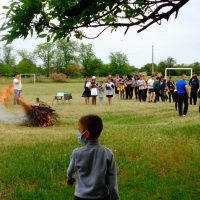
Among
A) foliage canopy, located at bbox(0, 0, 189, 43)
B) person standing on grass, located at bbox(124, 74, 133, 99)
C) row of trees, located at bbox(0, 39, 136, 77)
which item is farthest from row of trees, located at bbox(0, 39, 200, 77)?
foliage canopy, located at bbox(0, 0, 189, 43)

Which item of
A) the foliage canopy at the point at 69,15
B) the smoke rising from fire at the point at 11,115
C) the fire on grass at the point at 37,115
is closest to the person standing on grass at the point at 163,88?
the smoke rising from fire at the point at 11,115

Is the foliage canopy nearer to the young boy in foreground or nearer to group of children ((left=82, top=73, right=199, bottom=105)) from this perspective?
the young boy in foreground

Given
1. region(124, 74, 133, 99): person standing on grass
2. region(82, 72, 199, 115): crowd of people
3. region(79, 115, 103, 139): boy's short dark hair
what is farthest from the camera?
region(124, 74, 133, 99): person standing on grass

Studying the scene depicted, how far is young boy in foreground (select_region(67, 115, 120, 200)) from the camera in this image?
4098 millimetres

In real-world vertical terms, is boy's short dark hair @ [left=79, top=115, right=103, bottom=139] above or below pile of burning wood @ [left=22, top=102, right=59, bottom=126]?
above

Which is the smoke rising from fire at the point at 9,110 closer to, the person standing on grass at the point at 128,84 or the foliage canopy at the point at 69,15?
the foliage canopy at the point at 69,15

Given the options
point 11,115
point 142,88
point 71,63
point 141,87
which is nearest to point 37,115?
point 11,115

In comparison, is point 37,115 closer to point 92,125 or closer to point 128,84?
point 92,125

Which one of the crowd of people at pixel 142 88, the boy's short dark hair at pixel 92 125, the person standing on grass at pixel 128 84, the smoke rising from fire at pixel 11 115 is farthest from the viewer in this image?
the person standing on grass at pixel 128 84

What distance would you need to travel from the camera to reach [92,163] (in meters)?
4.10

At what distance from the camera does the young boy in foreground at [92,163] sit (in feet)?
13.4

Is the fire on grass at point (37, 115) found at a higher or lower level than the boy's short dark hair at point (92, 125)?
lower

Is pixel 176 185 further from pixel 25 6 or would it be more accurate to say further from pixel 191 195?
pixel 25 6

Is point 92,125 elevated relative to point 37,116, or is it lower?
elevated
